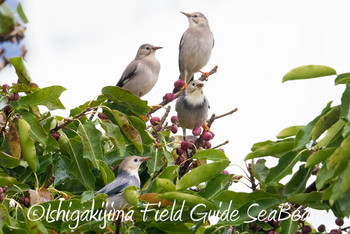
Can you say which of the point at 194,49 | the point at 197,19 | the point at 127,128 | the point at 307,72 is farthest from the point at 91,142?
the point at 197,19

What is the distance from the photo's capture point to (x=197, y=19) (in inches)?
390

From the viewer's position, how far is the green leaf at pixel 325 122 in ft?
8.56

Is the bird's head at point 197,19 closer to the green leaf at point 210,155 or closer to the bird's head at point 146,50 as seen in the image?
the bird's head at point 146,50

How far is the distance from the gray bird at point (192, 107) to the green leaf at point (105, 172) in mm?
2279

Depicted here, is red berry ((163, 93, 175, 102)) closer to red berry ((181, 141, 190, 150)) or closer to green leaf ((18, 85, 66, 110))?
red berry ((181, 141, 190, 150))

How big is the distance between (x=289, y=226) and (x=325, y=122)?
0.65m

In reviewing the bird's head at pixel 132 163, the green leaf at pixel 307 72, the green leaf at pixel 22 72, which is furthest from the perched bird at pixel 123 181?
the green leaf at pixel 307 72

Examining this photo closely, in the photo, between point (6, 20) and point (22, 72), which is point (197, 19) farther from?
point (6, 20)

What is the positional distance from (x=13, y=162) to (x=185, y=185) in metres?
1.28

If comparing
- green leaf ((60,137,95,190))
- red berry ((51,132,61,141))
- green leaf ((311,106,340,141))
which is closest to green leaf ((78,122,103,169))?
Result: green leaf ((60,137,95,190))

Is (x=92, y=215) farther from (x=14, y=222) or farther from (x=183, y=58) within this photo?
(x=183, y=58)

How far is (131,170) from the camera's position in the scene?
4.03 meters

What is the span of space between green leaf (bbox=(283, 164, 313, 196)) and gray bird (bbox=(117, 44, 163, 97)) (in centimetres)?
485

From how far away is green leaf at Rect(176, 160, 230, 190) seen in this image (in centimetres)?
283
